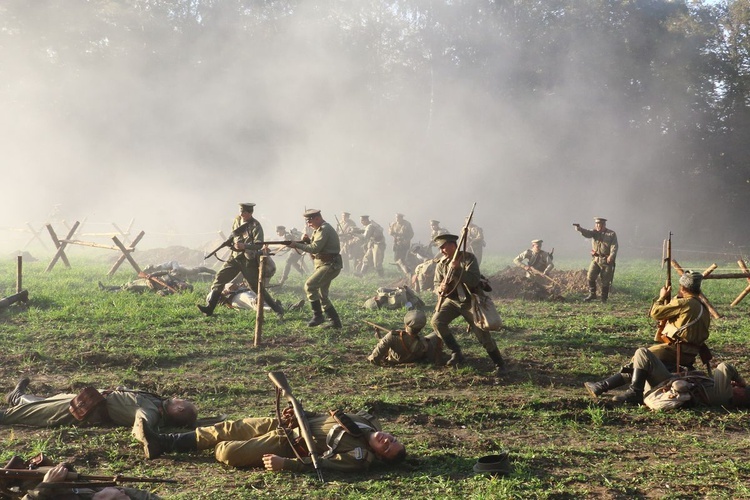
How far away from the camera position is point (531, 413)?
712 centimetres

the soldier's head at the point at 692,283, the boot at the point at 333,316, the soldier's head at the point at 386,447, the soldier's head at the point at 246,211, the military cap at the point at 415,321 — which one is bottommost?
the soldier's head at the point at 386,447

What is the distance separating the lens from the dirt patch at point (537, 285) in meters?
15.4

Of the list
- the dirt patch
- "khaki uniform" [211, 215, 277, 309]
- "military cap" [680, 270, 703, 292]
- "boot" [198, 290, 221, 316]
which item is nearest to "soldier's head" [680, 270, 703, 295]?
"military cap" [680, 270, 703, 292]

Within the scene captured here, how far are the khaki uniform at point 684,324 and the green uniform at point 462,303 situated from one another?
1933 millimetres

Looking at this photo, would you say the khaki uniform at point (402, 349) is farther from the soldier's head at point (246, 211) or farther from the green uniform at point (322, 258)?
the soldier's head at point (246, 211)

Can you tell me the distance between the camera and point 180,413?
6.45 metres

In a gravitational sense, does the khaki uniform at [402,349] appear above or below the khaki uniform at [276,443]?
above

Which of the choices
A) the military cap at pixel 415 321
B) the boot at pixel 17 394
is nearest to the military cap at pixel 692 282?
the military cap at pixel 415 321

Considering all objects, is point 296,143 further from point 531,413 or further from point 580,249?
point 531,413

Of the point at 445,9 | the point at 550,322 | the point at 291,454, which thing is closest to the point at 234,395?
the point at 291,454

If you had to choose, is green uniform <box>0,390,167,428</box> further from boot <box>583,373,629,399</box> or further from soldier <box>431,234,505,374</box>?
boot <box>583,373,629,399</box>

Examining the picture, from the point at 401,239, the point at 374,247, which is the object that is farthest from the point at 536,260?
the point at 374,247

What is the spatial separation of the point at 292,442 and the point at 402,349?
11.8ft

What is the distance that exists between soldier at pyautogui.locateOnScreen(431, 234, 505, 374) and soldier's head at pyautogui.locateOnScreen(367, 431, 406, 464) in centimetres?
307
